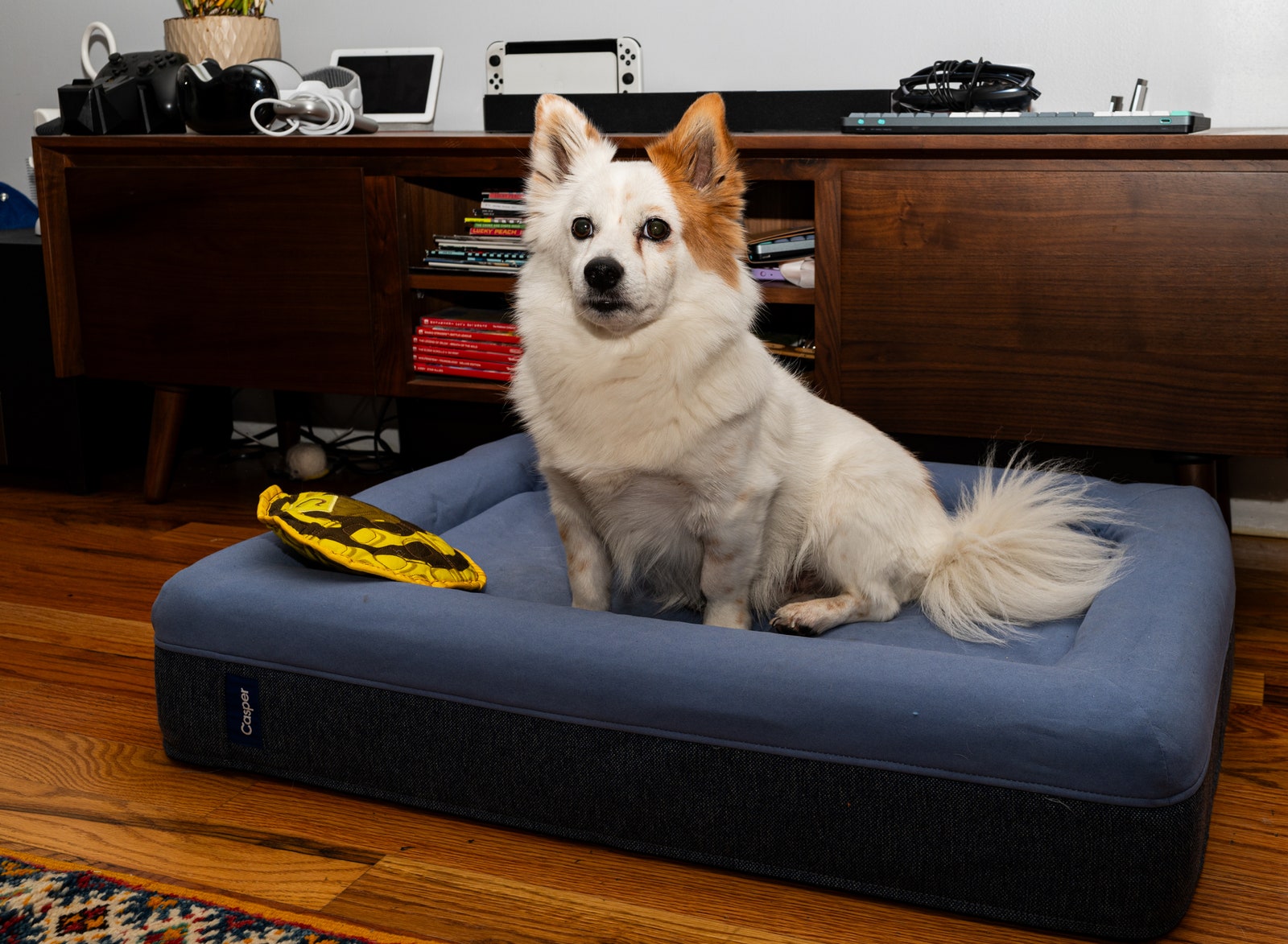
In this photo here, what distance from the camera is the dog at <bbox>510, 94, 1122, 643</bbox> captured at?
1512mm

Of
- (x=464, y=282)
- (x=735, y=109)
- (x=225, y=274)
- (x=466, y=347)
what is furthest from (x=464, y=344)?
(x=735, y=109)

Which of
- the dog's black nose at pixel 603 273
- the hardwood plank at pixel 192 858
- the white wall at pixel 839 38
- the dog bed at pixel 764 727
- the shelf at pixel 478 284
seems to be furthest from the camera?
the white wall at pixel 839 38

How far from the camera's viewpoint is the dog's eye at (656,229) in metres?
1.49

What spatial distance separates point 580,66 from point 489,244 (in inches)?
22.8

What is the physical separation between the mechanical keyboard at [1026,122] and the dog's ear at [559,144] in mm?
678

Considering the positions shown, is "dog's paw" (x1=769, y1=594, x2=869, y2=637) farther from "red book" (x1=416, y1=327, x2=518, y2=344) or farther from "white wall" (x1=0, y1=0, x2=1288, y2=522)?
"white wall" (x1=0, y1=0, x2=1288, y2=522)

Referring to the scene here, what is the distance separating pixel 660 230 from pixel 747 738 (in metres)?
0.66

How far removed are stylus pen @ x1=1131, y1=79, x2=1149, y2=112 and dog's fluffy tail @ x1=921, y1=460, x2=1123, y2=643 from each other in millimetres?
930

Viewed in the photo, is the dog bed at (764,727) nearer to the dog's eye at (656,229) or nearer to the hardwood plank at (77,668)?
the hardwood plank at (77,668)

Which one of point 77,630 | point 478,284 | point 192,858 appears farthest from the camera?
point 478,284

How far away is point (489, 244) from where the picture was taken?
7.85 feet

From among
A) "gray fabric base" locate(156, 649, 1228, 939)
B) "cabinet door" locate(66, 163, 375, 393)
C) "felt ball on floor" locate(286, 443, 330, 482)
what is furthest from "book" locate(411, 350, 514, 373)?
"gray fabric base" locate(156, 649, 1228, 939)

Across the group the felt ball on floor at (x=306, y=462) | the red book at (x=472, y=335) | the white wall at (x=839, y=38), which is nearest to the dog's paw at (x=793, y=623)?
the red book at (x=472, y=335)

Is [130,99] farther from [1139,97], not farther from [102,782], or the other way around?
[1139,97]
